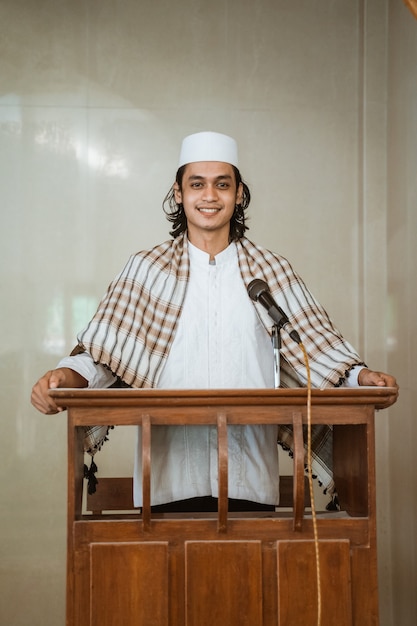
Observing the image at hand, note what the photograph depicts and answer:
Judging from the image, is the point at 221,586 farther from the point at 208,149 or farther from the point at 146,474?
the point at 208,149

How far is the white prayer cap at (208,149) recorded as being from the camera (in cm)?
262

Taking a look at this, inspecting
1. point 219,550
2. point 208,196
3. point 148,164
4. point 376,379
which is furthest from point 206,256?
point 148,164

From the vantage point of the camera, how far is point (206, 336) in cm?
239

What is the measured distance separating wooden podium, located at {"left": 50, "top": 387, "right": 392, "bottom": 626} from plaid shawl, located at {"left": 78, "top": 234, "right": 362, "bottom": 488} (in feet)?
1.40

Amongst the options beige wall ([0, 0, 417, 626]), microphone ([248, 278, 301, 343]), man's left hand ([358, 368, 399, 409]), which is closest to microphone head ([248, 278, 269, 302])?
microphone ([248, 278, 301, 343])

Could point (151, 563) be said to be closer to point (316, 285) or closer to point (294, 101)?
point (316, 285)

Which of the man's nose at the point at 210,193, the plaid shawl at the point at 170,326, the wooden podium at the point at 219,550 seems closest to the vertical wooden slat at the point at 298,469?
the wooden podium at the point at 219,550

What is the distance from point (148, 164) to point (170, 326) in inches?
72.5

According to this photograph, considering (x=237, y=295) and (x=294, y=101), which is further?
(x=294, y=101)

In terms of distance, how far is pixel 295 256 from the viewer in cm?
400

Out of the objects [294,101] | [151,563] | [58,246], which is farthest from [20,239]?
[151,563]

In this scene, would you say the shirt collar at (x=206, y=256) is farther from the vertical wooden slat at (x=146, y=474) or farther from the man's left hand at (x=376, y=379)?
the vertical wooden slat at (x=146, y=474)

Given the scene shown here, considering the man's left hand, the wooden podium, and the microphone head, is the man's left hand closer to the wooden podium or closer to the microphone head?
the wooden podium

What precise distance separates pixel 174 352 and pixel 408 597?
206cm
